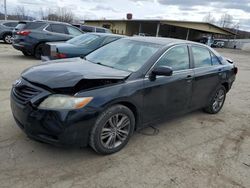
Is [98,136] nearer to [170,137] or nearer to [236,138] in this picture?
[170,137]

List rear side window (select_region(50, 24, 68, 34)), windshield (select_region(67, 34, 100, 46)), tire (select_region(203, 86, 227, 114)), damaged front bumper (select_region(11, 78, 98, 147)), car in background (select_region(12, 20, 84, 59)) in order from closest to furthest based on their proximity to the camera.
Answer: damaged front bumper (select_region(11, 78, 98, 147)) → tire (select_region(203, 86, 227, 114)) → windshield (select_region(67, 34, 100, 46)) → car in background (select_region(12, 20, 84, 59)) → rear side window (select_region(50, 24, 68, 34))

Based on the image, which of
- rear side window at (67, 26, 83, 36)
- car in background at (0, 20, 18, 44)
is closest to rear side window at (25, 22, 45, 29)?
rear side window at (67, 26, 83, 36)

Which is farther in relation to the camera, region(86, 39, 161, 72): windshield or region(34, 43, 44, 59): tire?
region(34, 43, 44, 59): tire

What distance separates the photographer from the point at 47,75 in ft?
9.82

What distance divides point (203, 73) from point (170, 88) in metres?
1.06

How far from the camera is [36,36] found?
389 inches

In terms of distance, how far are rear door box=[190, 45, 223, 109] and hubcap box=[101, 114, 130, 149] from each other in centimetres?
167

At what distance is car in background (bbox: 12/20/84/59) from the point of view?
32.2 feet

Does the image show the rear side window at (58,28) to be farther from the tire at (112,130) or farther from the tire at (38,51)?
the tire at (112,130)

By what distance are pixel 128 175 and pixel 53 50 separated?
5.19 metres

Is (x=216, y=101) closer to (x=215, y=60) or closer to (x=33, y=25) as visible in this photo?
(x=215, y=60)

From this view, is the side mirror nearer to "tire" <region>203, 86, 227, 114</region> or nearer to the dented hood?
the dented hood

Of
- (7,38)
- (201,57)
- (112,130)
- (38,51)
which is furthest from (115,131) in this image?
(7,38)

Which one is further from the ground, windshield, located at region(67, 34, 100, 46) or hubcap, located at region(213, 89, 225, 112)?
windshield, located at region(67, 34, 100, 46)
